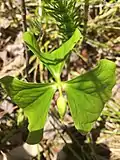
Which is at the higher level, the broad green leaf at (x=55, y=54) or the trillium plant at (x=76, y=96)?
the broad green leaf at (x=55, y=54)

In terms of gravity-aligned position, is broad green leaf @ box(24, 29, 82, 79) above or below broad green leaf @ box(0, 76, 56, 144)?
above

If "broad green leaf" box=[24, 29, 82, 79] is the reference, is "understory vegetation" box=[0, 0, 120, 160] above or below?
below

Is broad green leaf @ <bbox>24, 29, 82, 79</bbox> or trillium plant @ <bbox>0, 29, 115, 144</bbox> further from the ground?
broad green leaf @ <bbox>24, 29, 82, 79</bbox>

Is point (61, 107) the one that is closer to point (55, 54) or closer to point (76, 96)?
point (76, 96)

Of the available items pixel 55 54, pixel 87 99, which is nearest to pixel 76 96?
pixel 87 99
